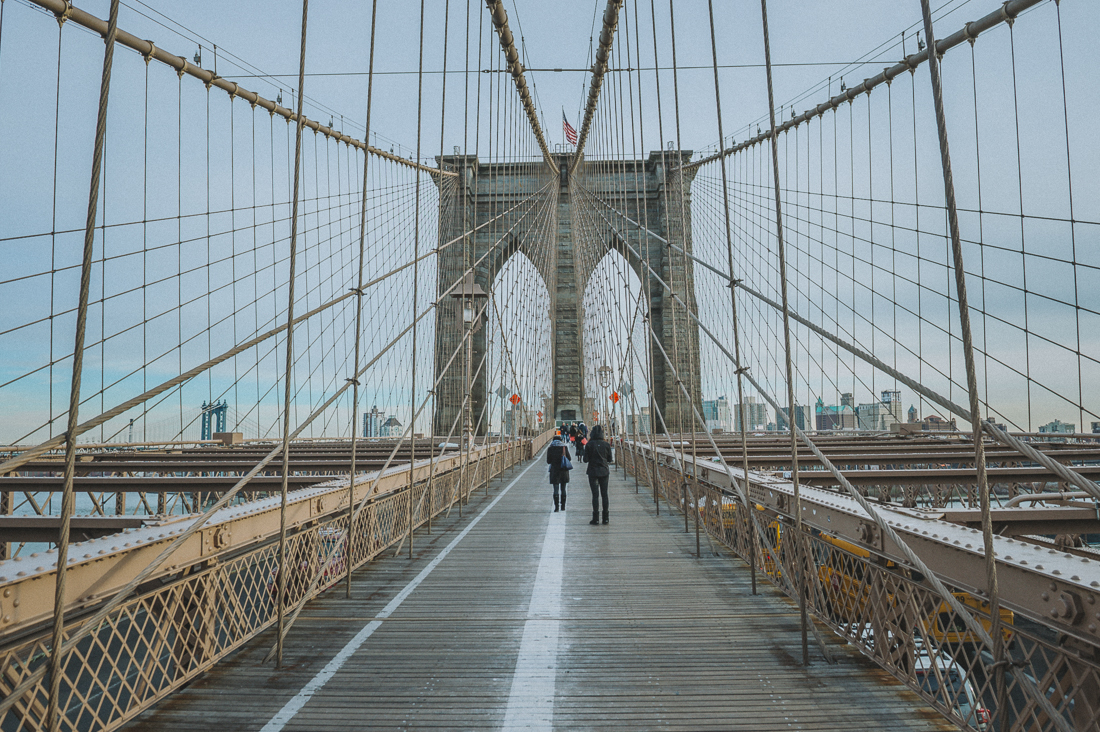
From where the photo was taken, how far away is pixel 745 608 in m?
3.94

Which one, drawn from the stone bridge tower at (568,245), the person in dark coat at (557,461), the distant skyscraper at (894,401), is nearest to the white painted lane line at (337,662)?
the person in dark coat at (557,461)

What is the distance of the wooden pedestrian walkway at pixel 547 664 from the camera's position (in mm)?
2484

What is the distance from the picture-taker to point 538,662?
307 centimetres

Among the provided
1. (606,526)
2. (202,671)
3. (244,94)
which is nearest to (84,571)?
(202,671)

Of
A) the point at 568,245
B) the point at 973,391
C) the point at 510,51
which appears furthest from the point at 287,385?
the point at 568,245

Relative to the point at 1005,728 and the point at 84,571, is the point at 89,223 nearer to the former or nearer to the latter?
the point at 84,571

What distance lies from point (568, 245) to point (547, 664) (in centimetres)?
3591

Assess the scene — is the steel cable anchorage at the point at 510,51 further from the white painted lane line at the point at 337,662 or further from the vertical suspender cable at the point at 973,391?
the vertical suspender cable at the point at 973,391

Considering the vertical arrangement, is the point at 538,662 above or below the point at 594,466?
below

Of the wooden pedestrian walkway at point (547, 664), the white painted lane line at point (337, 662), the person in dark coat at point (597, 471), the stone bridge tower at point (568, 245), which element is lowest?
the wooden pedestrian walkway at point (547, 664)

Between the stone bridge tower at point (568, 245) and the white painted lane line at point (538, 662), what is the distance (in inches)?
675

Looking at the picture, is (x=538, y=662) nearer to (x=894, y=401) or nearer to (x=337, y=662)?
(x=337, y=662)

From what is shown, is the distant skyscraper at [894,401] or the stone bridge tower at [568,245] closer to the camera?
the distant skyscraper at [894,401]

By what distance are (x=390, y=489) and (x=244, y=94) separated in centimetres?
887
